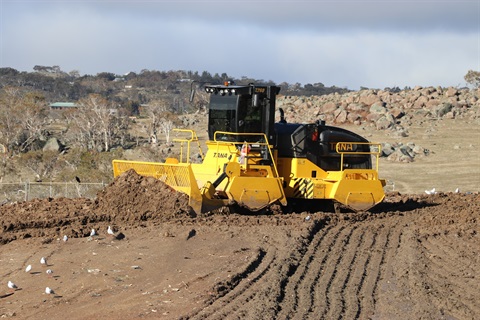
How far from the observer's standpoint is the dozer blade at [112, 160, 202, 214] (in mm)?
16328

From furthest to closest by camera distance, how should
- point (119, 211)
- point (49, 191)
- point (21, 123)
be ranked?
point (21, 123), point (49, 191), point (119, 211)

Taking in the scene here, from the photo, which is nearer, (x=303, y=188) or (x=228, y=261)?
(x=228, y=261)

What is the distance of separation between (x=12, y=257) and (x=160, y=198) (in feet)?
13.1

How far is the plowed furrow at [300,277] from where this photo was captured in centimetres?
994

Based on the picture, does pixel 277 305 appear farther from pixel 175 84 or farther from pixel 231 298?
pixel 175 84

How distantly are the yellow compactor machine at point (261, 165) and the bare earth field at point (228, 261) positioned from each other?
50 centimetres

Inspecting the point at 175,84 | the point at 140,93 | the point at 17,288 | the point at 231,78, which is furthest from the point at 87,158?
the point at 175,84

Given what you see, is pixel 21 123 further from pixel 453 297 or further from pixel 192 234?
pixel 453 297

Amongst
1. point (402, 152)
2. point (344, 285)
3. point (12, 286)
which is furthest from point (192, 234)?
point (402, 152)

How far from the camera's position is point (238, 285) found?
1102 cm

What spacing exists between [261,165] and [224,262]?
5.22 metres

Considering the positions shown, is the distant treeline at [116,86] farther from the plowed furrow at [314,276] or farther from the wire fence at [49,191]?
the plowed furrow at [314,276]

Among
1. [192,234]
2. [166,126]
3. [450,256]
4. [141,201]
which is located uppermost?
[141,201]

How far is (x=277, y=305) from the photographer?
10.1m
